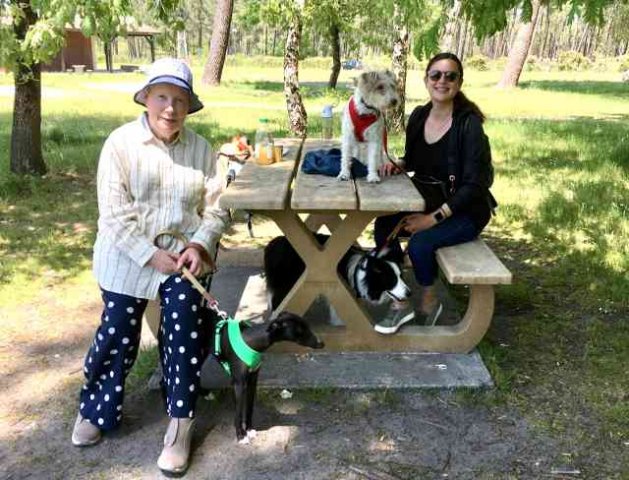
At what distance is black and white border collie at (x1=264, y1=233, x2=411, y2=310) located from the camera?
3.55 m

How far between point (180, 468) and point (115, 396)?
0.45m

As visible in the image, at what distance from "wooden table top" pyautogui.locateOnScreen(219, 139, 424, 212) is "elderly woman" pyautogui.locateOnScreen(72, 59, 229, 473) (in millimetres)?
319

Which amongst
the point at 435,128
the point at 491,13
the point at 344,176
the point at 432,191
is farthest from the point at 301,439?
the point at 491,13

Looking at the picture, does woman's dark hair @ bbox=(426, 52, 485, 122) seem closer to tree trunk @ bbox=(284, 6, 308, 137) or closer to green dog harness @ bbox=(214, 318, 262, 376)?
green dog harness @ bbox=(214, 318, 262, 376)

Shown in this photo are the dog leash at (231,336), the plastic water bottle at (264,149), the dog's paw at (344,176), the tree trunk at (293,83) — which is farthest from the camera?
the tree trunk at (293,83)

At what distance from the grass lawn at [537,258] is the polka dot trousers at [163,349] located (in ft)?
3.73

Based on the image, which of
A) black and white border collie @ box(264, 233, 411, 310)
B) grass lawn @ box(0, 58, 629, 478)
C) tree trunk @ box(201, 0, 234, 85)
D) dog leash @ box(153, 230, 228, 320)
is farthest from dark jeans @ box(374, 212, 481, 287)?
tree trunk @ box(201, 0, 234, 85)

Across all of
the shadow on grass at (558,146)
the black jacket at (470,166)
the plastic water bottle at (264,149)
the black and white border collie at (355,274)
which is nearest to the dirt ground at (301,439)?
the black and white border collie at (355,274)

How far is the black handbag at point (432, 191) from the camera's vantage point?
3652 millimetres

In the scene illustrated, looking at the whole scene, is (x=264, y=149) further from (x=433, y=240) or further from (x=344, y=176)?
(x=433, y=240)

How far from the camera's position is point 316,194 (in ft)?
10.4

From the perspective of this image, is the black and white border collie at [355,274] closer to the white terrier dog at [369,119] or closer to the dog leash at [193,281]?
the white terrier dog at [369,119]

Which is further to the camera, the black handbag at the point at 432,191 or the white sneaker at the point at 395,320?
the black handbag at the point at 432,191

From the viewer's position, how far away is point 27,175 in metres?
7.09
